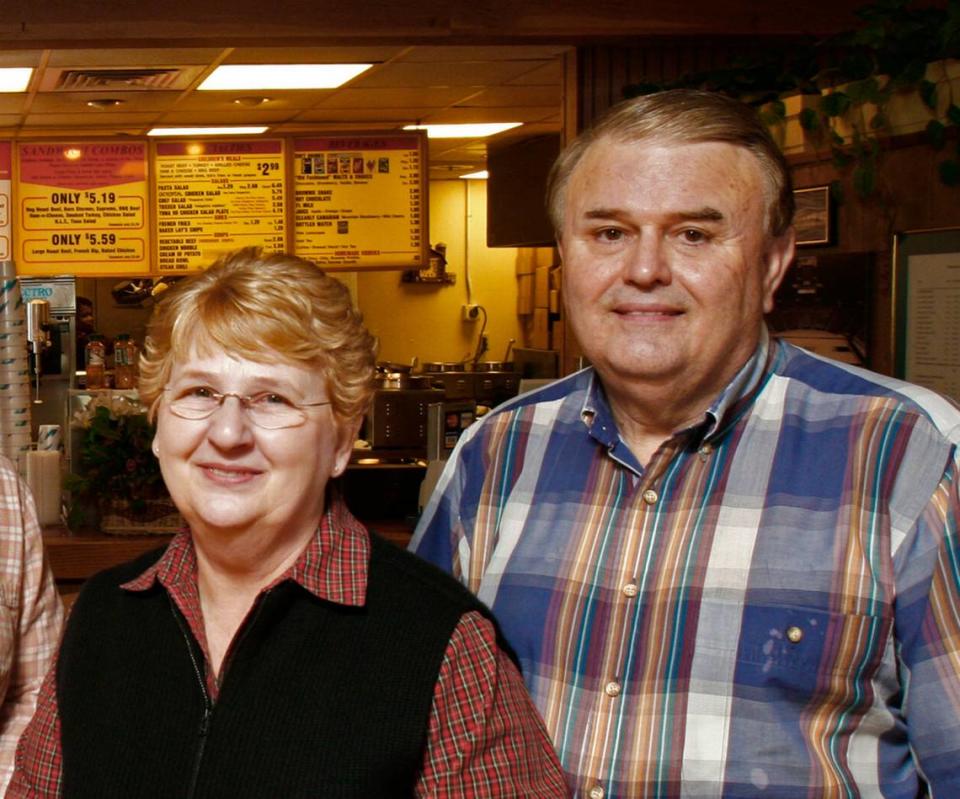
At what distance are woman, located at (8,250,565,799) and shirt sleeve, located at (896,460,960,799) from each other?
1.38 feet

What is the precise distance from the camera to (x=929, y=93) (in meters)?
2.46

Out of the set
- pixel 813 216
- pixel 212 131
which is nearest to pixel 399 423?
pixel 212 131

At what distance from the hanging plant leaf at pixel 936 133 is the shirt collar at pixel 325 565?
4.96 feet

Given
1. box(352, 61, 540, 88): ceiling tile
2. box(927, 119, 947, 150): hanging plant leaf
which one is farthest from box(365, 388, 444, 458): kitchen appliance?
box(927, 119, 947, 150): hanging plant leaf

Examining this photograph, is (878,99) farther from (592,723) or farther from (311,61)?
(311,61)

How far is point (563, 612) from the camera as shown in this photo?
1.61m

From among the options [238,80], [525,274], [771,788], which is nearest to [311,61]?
[238,80]

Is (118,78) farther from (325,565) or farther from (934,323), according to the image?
(325,565)

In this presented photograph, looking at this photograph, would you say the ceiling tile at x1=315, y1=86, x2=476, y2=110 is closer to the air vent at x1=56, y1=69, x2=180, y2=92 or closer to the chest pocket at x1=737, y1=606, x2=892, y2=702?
the air vent at x1=56, y1=69, x2=180, y2=92

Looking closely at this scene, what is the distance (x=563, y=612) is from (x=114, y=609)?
0.55m

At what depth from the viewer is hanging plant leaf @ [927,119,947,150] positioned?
2449mm

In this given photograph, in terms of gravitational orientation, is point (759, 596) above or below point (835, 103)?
below

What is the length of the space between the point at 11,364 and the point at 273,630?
2316 mm

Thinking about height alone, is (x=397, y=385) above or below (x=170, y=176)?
below
